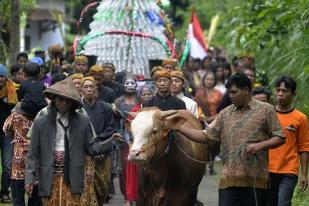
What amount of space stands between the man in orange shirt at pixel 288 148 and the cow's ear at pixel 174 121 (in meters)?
1.33

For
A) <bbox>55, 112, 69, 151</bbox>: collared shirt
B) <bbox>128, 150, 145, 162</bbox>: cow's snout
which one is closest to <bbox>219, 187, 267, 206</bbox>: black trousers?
<bbox>128, 150, 145, 162</bbox>: cow's snout

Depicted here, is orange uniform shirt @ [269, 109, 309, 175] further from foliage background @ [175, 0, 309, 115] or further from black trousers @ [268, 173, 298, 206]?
foliage background @ [175, 0, 309, 115]

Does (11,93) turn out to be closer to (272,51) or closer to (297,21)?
(297,21)

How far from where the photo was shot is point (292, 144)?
11312mm

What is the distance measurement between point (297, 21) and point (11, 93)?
14.2 feet

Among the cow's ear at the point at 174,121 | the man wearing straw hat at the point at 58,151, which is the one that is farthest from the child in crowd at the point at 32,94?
the cow's ear at the point at 174,121

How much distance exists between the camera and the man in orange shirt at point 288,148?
11219 millimetres

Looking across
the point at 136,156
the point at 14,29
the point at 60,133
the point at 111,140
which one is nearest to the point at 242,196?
the point at 136,156

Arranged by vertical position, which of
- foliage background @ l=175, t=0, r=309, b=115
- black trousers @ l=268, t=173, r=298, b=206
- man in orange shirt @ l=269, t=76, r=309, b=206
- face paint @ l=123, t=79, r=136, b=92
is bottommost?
black trousers @ l=268, t=173, r=298, b=206

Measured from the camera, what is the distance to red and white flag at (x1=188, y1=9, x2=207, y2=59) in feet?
→ 98.2

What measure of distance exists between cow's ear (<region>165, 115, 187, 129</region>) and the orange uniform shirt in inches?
52.3

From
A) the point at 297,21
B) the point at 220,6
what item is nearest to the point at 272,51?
the point at 297,21

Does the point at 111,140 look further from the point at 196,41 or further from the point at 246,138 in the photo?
the point at 196,41

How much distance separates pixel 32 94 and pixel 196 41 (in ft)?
59.3
